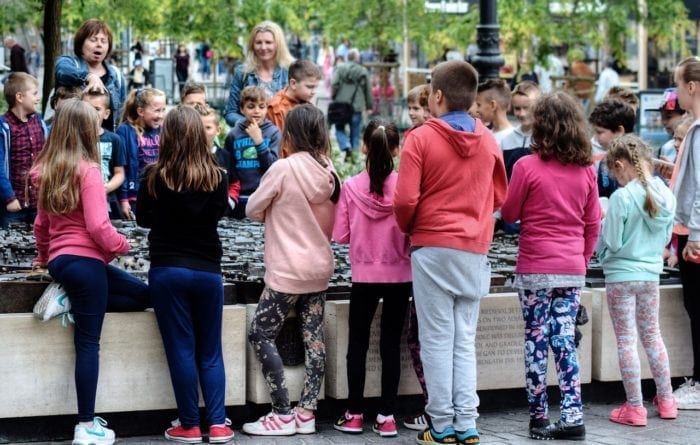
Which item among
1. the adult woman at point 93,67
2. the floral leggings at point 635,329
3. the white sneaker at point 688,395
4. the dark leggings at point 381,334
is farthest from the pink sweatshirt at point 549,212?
the adult woman at point 93,67

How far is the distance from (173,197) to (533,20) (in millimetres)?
21184

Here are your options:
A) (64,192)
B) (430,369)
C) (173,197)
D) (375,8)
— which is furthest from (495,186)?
(375,8)

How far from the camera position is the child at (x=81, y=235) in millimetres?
6715

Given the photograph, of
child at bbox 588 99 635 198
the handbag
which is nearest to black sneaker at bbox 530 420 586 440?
child at bbox 588 99 635 198

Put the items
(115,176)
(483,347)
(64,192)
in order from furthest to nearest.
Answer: (115,176) → (483,347) → (64,192)

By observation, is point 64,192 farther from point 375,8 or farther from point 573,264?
point 375,8

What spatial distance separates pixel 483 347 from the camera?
7.73 metres

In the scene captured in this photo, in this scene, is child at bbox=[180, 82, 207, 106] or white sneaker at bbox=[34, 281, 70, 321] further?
child at bbox=[180, 82, 207, 106]

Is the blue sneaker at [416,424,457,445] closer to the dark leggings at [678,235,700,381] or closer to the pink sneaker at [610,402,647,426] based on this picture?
the pink sneaker at [610,402,647,426]

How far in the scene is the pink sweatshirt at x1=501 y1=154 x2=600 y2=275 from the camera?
713cm

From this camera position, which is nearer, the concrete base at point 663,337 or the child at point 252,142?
the concrete base at point 663,337

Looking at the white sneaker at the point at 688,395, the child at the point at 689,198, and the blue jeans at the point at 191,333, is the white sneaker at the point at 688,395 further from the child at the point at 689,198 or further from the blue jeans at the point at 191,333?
the blue jeans at the point at 191,333

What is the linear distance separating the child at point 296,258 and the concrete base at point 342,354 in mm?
152

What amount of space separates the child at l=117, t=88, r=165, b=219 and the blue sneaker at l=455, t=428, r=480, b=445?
4.02 m
